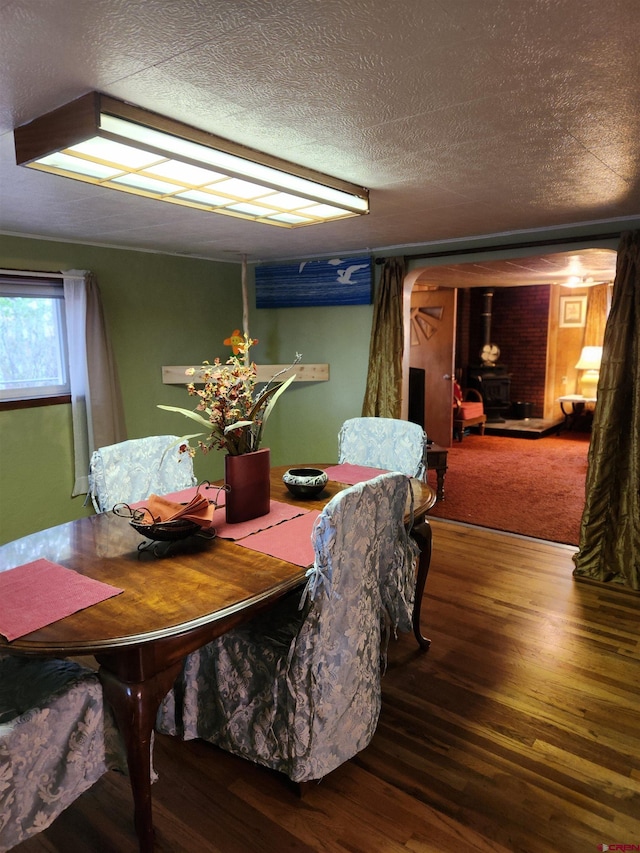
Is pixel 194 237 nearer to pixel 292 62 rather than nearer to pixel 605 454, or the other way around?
pixel 292 62

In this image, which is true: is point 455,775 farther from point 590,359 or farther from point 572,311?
point 572,311

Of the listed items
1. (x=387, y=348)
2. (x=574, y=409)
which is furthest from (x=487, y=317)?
(x=387, y=348)

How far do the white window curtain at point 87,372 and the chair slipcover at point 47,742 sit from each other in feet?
8.01

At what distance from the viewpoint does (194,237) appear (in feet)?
12.4

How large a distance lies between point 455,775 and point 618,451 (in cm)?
220

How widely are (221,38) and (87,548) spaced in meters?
1.58

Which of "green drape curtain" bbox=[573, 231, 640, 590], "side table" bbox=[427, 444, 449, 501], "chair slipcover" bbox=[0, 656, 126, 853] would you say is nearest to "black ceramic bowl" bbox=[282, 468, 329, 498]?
"chair slipcover" bbox=[0, 656, 126, 853]

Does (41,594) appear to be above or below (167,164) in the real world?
below

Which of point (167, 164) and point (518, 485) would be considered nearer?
point (167, 164)

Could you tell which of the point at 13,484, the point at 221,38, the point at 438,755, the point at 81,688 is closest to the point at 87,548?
the point at 81,688

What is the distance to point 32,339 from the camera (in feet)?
12.3

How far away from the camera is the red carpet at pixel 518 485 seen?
4434 mm

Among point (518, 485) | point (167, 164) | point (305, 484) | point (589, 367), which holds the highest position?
point (167, 164)

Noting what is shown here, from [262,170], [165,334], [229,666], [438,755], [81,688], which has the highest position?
[262,170]
